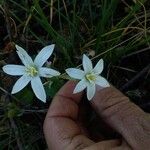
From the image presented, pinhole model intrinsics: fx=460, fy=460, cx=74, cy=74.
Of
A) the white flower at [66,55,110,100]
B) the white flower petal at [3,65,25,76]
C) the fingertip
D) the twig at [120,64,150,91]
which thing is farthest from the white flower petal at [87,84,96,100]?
the twig at [120,64,150,91]

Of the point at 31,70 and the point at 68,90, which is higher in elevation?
the point at 31,70

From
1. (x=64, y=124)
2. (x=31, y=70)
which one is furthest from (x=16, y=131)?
(x=31, y=70)

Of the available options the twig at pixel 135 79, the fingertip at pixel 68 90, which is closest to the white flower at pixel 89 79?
the fingertip at pixel 68 90

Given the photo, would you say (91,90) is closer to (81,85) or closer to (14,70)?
(81,85)

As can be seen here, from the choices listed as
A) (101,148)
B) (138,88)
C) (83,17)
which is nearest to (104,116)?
(101,148)

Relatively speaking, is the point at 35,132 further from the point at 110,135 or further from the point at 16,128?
the point at 110,135

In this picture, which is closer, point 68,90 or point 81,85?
point 81,85
